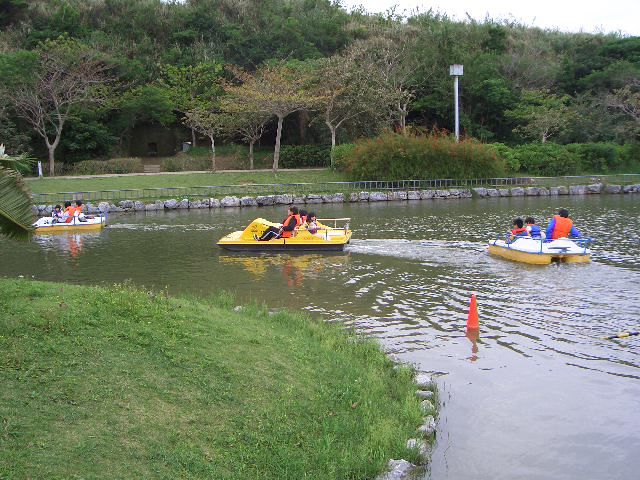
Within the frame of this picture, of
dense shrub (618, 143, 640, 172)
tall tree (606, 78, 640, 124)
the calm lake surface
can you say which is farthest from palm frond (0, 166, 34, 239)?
tall tree (606, 78, 640, 124)

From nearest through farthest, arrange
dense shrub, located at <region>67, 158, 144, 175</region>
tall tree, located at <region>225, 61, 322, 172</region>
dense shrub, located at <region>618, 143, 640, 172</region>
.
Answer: tall tree, located at <region>225, 61, 322, 172</region>
dense shrub, located at <region>67, 158, 144, 175</region>
dense shrub, located at <region>618, 143, 640, 172</region>

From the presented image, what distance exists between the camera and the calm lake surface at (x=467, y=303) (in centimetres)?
934

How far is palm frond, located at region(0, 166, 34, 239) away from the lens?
9172mm

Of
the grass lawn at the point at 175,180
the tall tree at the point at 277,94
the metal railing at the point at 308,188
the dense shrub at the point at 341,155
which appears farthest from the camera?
the dense shrub at the point at 341,155

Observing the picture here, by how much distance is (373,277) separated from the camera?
19797mm

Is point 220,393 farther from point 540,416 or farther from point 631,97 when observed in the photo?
point 631,97

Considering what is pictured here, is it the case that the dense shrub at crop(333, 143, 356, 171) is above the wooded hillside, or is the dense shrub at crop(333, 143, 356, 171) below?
below

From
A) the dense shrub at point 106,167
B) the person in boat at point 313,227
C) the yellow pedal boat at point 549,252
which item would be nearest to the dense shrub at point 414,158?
the dense shrub at point 106,167

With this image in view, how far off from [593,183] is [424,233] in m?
22.2

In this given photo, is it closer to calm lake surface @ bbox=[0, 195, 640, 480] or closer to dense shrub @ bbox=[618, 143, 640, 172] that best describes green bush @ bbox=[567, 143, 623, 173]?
dense shrub @ bbox=[618, 143, 640, 172]

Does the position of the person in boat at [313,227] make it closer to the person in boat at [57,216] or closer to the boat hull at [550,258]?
the boat hull at [550,258]

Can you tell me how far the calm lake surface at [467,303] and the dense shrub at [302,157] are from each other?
19.9 metres

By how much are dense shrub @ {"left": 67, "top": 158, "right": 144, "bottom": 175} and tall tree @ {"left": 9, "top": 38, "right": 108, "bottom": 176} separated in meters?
1.78

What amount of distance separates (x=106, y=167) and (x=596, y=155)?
35.3 m
